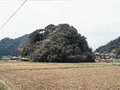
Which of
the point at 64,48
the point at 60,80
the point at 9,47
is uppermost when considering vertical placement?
the point at 9,47

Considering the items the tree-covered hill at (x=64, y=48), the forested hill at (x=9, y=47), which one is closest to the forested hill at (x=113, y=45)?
the tree-covered hill at (x=64, y=48)

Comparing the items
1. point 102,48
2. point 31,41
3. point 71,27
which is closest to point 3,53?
point 102,48

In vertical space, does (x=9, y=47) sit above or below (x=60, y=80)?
above

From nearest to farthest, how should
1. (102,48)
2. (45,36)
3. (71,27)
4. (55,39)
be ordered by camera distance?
(55,39) < (71,27) < (45,36) < (102,48)

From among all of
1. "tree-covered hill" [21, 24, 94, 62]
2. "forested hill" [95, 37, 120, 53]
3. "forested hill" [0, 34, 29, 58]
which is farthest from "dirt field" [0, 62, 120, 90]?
"forested hill" [0, 34, 29, 58]

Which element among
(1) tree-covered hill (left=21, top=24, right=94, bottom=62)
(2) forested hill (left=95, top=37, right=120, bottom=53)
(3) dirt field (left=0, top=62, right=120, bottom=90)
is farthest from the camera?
(2) forested hill (left=95, top=37, right=120, bottom=53)

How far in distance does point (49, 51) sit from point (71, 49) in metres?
5.27

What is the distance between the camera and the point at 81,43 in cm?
4172

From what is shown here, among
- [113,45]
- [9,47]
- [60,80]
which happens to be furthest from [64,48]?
[9,47]

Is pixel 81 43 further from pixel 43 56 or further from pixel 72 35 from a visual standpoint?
pixel 43 56

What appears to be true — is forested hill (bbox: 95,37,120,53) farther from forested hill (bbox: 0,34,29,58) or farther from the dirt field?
the dirt field

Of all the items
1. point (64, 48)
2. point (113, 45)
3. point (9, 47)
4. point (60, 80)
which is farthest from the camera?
point (9, 47)

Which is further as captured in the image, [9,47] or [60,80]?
[9,47]

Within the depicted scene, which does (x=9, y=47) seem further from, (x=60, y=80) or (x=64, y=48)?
(x=60, y=80)
